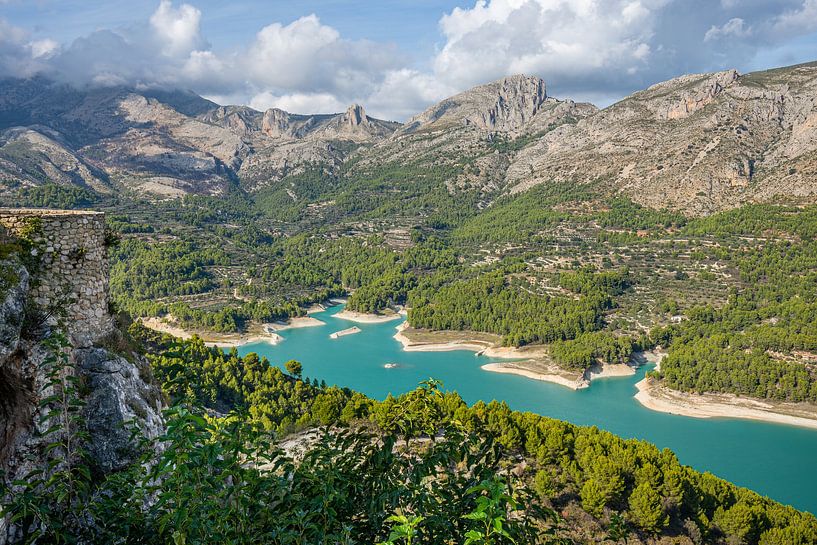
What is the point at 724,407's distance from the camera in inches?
1694

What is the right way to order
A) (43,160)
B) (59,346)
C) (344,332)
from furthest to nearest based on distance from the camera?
(43,160) < (344,332) < (59,346)

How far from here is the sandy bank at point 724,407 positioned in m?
40.7

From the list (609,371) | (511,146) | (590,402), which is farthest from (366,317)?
(511,146)

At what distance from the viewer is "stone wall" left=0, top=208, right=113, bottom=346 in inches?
271

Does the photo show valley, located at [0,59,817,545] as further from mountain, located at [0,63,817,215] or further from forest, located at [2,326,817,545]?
mountain, located at [0,63,817,215]

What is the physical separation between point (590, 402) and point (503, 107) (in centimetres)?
14963

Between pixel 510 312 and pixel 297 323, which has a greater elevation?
pixel 510 312

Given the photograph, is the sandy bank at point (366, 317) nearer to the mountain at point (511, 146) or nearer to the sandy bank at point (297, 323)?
the sandy bank at point (297, 323)

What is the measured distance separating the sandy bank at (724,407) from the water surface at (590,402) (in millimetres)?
708

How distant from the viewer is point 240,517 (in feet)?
11.6

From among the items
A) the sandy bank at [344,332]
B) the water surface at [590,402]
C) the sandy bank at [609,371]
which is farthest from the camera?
the sandy bank at [344,332]

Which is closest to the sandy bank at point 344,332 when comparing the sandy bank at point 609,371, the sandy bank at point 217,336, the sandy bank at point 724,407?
the sandy bank at point 217,336

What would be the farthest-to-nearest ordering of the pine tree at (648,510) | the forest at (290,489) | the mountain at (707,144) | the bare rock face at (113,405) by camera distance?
the mountain at (707,144), the pine tree at (648,510), the bare rock face at (113,405), the forest at (290,489)

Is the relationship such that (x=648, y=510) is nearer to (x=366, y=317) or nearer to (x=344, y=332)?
(x=344, y=332)
